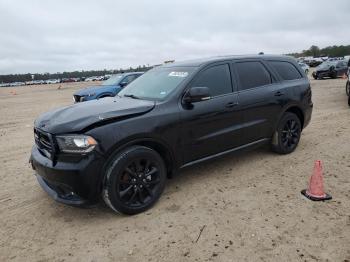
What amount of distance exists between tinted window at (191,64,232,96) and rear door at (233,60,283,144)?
226 mm

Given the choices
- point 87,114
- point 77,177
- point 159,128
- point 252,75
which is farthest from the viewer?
point 252,75

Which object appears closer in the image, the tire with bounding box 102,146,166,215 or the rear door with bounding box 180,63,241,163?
the tire with bounding box 102,146,166,215

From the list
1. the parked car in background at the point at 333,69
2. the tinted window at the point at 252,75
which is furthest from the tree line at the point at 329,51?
the tinted window at the point at 252,75

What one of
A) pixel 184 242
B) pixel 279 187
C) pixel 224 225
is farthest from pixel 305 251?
pixel 279 187

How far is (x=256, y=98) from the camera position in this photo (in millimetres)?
5348

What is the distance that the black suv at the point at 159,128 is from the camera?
12.2 ft

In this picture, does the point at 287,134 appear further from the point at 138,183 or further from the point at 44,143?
the point at 44,143

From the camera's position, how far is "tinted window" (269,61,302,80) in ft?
19.6

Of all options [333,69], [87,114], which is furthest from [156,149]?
[333,69]

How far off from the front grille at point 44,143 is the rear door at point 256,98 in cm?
A: 278

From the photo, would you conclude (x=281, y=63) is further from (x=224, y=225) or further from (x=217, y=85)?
(x=224, y=225)

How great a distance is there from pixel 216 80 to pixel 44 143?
2.54 metres

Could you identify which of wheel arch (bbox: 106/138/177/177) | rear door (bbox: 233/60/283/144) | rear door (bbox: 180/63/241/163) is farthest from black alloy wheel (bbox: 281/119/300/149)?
wheel arch (bbox: 106/138/177/177)

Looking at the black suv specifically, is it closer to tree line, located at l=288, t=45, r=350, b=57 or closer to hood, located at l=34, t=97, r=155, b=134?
hood, located at l=34, t=97, r=155, b=134
